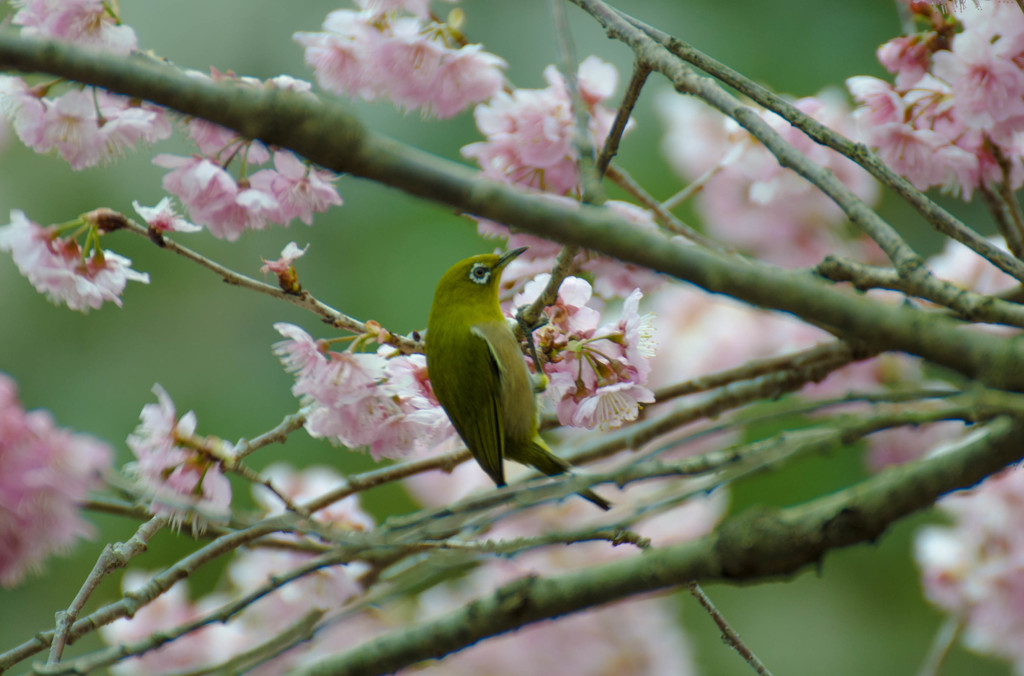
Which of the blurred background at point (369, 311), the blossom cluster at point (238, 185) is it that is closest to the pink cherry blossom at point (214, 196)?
the blossom cluster at point (238, 185)

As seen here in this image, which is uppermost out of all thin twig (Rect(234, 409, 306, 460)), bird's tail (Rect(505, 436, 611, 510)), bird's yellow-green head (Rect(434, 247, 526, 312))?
bird's yellow-green head (Rect(434, 247, 526, 312))

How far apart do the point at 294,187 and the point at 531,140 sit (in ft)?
1.31

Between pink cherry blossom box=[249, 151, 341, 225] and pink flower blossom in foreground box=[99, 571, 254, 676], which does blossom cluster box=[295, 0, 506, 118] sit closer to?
pink cherry blossom box=[249, 151, 341, 225]

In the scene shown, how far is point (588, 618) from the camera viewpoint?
2.25 metres

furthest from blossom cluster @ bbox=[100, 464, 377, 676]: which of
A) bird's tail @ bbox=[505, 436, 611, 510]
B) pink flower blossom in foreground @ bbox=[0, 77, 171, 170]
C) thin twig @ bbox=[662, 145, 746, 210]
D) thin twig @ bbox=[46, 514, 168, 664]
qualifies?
thin twig @ bbox=[662, 145, 746, 210]

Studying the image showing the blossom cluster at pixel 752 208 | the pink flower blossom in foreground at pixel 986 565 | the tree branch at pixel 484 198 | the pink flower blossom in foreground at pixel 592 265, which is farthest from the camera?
the blossom cluster at pixel 752 208

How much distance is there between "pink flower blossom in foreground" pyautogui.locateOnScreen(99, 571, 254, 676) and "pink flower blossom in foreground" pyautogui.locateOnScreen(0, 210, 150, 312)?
1.17m

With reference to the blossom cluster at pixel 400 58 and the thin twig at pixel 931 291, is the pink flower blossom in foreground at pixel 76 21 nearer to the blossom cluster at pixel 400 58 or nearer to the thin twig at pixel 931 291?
the blossom cluster at pixel 400 58

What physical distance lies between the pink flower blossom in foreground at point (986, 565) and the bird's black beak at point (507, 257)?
1.33 meters

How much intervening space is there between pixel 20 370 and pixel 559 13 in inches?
173

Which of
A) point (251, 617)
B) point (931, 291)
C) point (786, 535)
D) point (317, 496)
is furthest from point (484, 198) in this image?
point (251, 617)

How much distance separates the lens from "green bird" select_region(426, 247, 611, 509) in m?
1.46

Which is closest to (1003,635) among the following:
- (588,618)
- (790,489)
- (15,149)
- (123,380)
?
(588,618)

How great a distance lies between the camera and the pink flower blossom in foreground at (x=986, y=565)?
2166mm
